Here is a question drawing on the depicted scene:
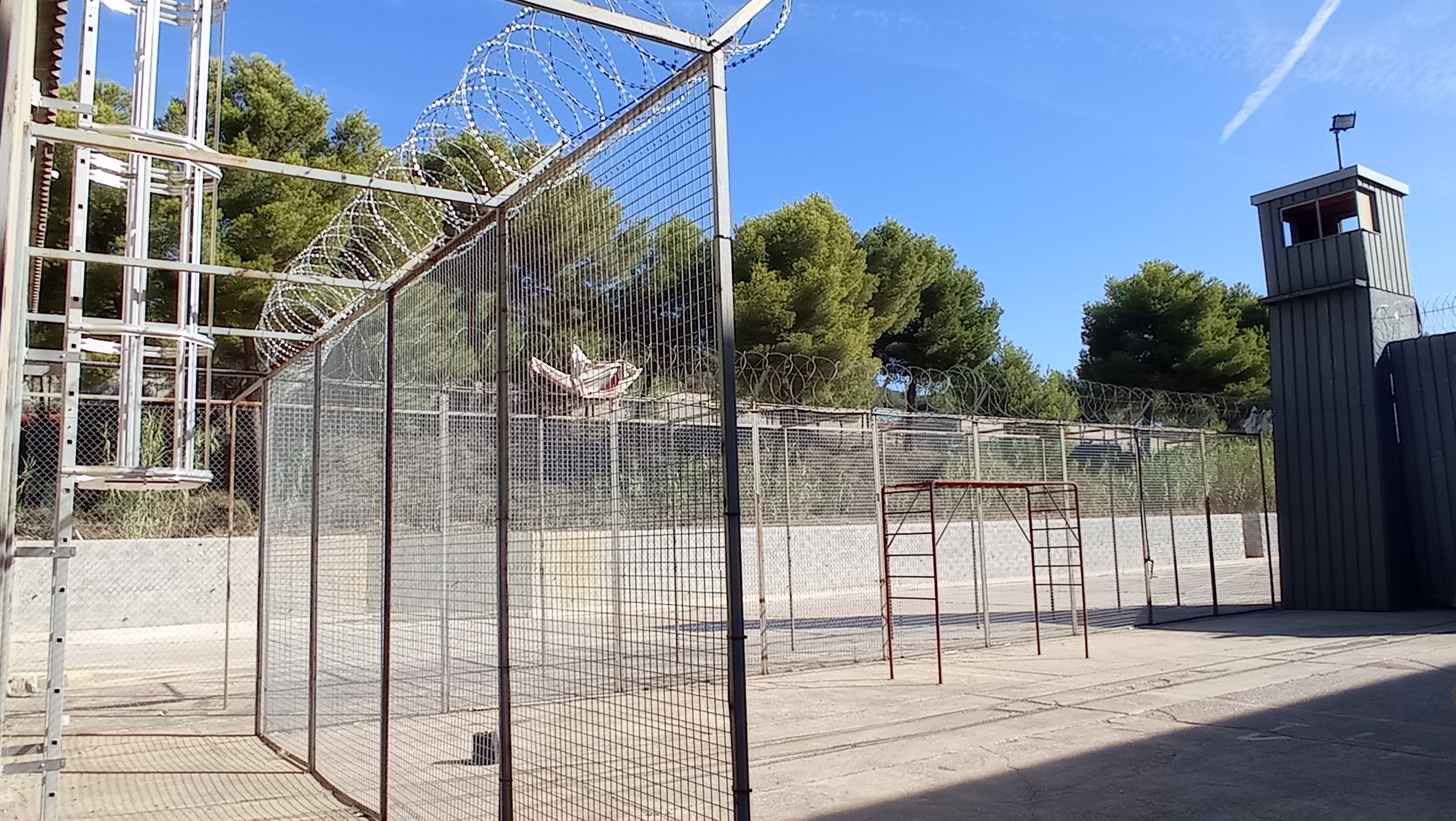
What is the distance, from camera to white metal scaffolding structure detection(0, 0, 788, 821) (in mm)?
2576

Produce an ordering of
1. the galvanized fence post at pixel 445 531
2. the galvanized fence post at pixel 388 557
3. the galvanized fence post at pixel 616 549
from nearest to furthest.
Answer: the galvanized fence post at pixel 616 549, the galvanized fence post at pixel 445 531, the galvanized fence post at pixel 388 557

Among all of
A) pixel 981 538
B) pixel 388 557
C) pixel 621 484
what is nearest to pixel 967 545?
pixel 981 538

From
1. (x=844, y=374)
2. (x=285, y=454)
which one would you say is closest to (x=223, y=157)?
(x=285, y=454)

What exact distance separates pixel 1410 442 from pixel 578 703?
1435 cm

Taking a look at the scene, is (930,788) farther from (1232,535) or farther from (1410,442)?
(1232,535)

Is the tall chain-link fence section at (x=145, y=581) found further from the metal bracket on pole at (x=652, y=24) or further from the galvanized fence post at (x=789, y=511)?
the metal bracket on pole at (x=652, y=24)

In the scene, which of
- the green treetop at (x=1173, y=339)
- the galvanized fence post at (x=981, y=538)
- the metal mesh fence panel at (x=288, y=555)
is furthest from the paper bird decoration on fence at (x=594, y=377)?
the green treetop at (x=1173, y=339)

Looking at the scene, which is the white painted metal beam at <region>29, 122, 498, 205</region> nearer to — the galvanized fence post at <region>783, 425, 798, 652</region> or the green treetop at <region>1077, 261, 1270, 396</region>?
the galvanized fence post at <region>783, 425, 798, 652</region>

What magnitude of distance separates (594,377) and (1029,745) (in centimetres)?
427

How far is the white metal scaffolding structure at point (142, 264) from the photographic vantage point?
101 inches

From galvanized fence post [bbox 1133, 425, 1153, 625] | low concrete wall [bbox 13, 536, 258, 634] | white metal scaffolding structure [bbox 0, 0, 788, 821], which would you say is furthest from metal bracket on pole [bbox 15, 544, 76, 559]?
galvanized fence post [bbox 1133, 425, 1153, 625]

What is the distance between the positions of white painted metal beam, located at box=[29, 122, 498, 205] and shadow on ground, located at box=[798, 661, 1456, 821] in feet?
11.2

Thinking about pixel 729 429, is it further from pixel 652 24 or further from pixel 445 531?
pixel 445 531

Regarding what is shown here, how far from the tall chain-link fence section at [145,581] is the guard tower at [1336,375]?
13377 millimetres
